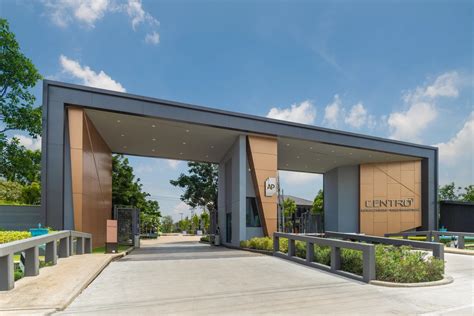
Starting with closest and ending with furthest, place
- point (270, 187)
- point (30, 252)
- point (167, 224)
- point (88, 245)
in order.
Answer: point (30, 252), point (88, 245), point (270, 187), point (167, 224)

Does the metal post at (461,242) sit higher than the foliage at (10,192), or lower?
→ lower

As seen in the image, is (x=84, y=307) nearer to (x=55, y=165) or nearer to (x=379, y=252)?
(x=379, y=252)

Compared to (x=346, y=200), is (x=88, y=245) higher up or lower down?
lower down

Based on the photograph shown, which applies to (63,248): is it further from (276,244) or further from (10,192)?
(10,192)

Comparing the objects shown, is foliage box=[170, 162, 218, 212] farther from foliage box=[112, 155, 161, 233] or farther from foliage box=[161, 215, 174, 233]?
foliage box=[161, 215, 174, 233]

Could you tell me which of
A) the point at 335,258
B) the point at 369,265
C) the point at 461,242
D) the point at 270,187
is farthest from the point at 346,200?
the point at 369,265

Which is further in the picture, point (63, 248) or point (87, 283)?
point (63, 248)

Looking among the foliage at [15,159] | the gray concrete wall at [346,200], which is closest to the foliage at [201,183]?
the gray concrete wall at [346,200]

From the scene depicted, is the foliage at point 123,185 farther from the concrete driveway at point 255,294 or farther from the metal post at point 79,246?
the concrete driveway at point 255,294

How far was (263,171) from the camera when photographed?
20.2 meters

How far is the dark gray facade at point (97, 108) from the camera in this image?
1520 centimetres

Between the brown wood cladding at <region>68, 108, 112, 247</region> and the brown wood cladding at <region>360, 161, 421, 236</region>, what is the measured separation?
21329mm

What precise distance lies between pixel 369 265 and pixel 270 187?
11441 millimetres

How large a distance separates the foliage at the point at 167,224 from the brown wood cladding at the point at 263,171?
76.2m
